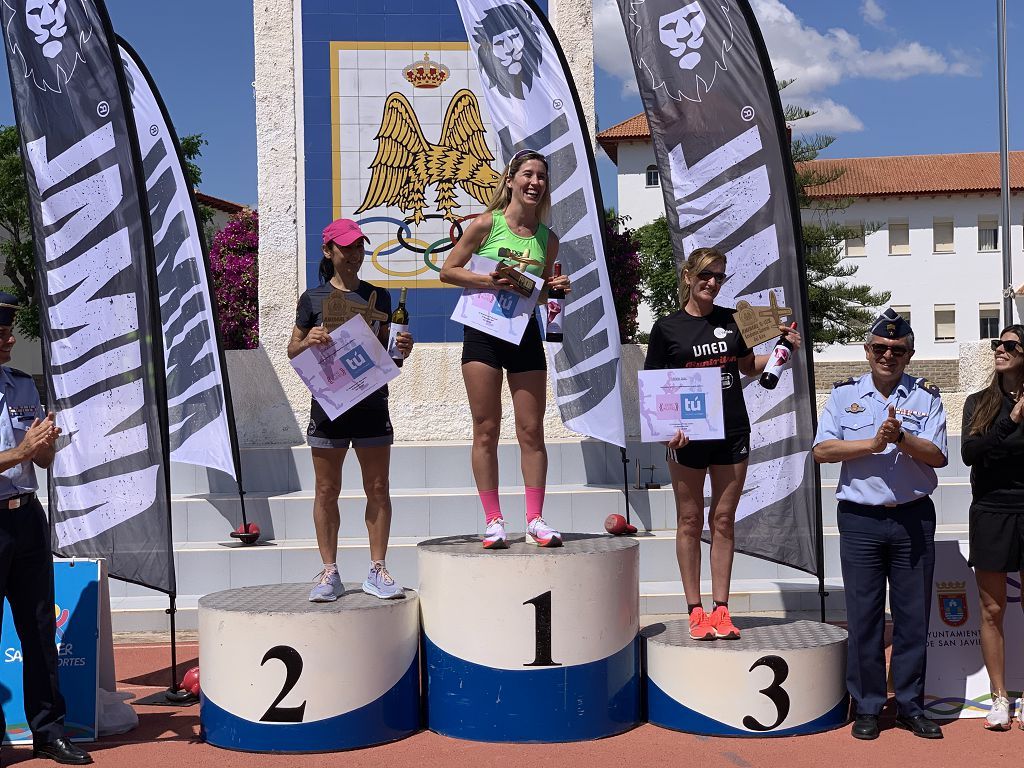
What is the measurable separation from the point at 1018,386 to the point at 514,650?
2471mm

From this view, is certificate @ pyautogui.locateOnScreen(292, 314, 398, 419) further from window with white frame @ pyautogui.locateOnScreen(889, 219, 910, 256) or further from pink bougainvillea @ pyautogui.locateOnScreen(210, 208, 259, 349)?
window with white frame @ pyautogui.locateOnScreen(889, 219, 910, 256)

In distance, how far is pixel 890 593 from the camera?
4.97 m

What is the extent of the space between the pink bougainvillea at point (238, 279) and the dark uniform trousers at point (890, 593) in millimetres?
7374

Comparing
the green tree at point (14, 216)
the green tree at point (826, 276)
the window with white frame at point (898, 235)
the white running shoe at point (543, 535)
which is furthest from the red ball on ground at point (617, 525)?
the window with white frame at point (898, 235)

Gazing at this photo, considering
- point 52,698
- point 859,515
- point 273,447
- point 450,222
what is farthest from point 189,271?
point 859,515

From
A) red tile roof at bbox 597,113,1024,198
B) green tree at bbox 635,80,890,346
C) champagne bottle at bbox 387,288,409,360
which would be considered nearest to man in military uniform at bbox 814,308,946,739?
champagne bottle at bbox 387,288,409,360

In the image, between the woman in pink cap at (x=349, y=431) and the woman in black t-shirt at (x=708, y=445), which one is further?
the woman in black t-shirt at (x=708, y=445)

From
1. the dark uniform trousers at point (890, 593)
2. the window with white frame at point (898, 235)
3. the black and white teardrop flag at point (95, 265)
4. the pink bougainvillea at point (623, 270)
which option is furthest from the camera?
the window with white frame at point (898, 235)

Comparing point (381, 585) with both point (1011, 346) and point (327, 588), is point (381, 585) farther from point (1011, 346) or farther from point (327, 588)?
point (1011, 346)

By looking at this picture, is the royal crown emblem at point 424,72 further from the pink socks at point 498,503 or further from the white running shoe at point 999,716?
the white running shoe at point 999,716

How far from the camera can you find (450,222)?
34.0 feet

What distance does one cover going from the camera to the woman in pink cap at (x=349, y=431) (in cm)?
496

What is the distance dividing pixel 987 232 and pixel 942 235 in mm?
1958

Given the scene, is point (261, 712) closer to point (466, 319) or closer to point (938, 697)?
point (466, 319)
